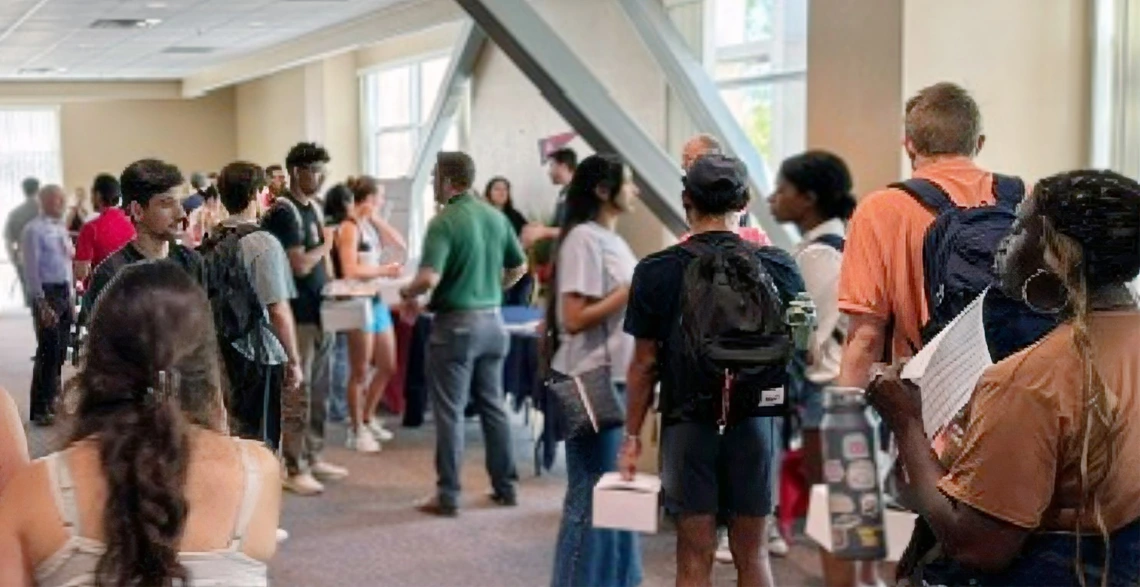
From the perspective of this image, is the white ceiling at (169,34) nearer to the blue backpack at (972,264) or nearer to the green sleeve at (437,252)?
the green sleeve at (437,252)

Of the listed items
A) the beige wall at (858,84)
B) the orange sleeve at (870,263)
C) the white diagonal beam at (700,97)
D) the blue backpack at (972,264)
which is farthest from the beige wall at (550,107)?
the blue backpack at (972,264)

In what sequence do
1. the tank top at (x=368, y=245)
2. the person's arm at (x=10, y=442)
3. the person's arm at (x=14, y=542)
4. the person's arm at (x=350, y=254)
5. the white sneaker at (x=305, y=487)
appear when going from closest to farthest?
the person's arm at (x=14, y=542) < the person's arm at (x=10, y=442) < the person's arm at (x=350, y=254) < the tank top at (x=368, y=245) < the white sneaker at (x=305, y=487)

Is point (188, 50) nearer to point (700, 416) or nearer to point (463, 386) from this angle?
point (463, 386)

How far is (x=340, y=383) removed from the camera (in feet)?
21.5

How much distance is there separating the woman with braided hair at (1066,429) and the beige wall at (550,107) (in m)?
5.01

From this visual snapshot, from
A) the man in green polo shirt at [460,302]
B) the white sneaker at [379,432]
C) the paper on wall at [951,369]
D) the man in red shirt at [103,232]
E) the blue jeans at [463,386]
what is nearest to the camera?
the paper on wall at [951,369]

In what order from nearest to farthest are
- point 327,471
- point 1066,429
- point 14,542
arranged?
point 14,542
point 1066,429
point 327,471

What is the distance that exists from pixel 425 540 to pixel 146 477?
3.45 m

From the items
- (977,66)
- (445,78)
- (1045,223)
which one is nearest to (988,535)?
(1045,223)

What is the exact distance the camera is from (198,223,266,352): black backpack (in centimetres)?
227

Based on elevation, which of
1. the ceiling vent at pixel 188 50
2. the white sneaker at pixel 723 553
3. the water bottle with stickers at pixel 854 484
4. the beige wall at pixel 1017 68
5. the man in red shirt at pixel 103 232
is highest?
the ceiling vent at pixel 188 50

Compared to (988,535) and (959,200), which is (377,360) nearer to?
(959,200)

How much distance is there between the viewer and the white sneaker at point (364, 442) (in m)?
6.55

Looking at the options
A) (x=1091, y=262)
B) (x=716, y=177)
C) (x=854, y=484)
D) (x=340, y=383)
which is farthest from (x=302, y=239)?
(x=340, y=383)
